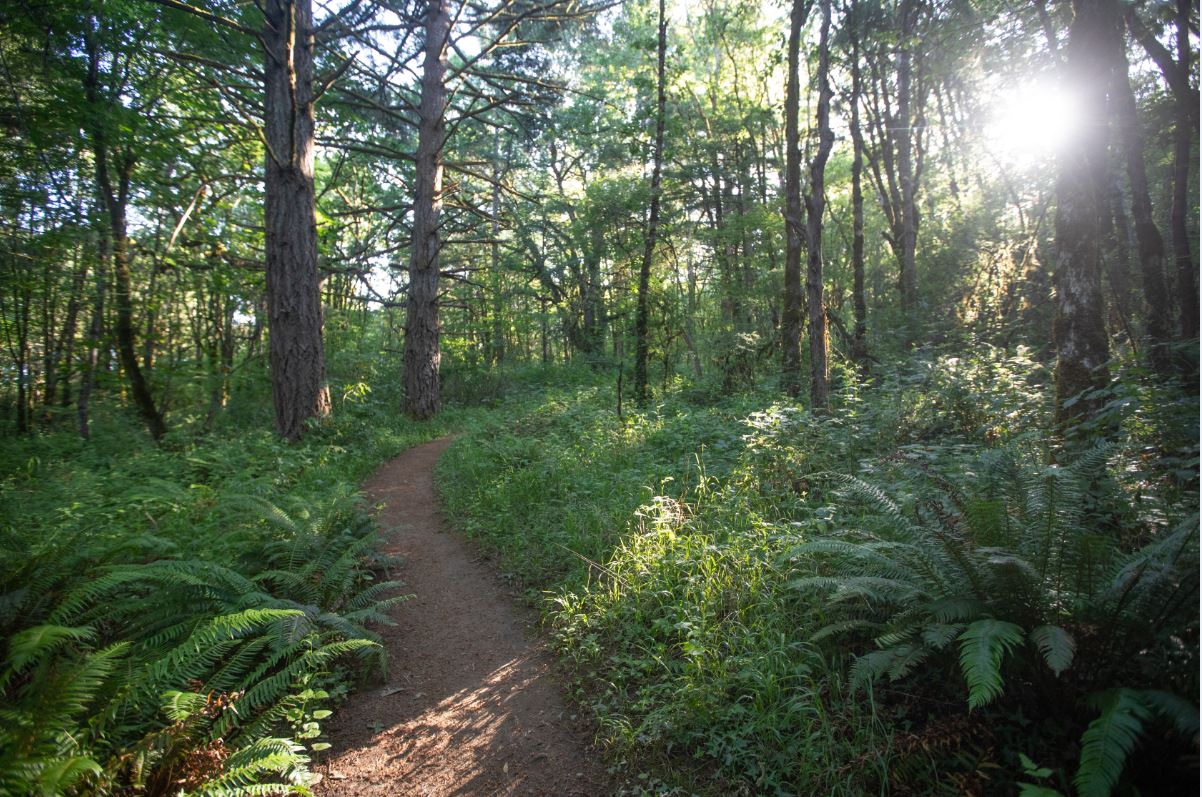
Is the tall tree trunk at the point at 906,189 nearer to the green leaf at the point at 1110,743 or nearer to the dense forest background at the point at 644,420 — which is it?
the dense forest background at the point at 644,420

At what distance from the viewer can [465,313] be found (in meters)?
21.7

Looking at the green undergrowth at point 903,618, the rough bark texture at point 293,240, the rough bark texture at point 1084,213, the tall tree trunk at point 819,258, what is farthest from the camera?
the rough bark texture at point 293,240

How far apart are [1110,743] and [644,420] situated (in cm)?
791

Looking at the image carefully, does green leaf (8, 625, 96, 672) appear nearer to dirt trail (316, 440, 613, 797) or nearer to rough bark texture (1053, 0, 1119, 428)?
dirt trail (316, 440, 613, 797)

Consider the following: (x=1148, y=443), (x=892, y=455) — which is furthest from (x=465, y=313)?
(x=1148, y=443)

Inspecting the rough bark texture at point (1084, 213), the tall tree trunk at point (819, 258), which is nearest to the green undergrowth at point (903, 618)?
the rough bark texture at point (1084, 213)

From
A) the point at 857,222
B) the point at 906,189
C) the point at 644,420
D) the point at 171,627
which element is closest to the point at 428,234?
the point at 644,420

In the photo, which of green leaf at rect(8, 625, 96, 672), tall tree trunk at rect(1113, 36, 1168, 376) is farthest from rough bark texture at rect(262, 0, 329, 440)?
tall tree trunk at rect(1113, 36, 1168, 376)

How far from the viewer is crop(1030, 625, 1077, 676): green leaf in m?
2.12

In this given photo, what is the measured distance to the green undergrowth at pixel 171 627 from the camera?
8.02ft

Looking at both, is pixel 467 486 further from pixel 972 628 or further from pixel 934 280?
pixel 934 280

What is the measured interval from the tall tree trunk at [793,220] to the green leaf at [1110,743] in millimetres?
8573

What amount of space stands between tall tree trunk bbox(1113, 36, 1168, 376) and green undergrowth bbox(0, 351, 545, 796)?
10.4 m

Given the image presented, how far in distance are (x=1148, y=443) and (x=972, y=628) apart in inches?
132
